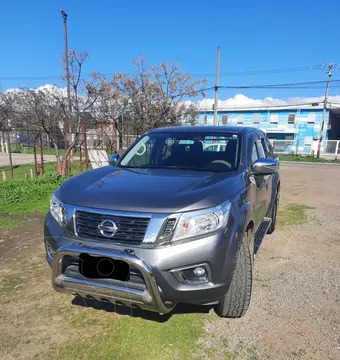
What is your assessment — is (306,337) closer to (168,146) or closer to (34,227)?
(168,146)

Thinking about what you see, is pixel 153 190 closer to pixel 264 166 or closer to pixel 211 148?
pixel 264 166

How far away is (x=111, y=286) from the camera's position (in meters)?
2.06

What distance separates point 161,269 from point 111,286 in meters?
0.41

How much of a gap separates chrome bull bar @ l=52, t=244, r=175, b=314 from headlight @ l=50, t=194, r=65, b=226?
26cm

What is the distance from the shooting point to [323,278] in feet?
11.1

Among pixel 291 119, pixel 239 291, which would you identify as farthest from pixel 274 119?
pixel 239 291

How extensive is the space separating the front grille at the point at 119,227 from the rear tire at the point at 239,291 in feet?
3.08

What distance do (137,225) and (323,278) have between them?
2.60 meters

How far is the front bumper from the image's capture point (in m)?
1.95

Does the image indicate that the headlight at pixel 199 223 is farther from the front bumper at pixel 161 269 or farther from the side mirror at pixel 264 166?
the side mirror at pixel 264 166

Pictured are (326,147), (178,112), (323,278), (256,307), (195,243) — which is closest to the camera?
(195,243)

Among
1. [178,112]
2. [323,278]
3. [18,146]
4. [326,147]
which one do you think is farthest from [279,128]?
[323,278]

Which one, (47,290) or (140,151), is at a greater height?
(140,151)

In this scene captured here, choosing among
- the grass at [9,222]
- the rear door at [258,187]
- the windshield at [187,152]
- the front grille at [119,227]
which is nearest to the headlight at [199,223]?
the front grille at [119,227]
